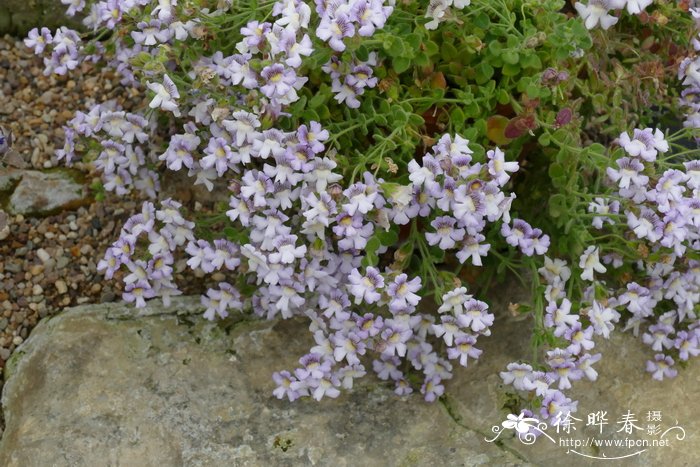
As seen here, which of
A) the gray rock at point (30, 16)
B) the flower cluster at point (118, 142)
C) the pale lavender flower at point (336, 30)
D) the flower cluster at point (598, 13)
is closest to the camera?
the pale lavender flower at point (336, 30)

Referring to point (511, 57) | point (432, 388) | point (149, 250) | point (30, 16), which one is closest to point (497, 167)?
point (511, 57)

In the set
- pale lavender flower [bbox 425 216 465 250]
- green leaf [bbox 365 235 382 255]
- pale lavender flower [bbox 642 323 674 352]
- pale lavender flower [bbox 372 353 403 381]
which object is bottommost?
pale lavender flower [bbox 372 353 403 381]

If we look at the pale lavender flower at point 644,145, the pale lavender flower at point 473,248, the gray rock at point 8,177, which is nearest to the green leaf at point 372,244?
the pale lavender flower at point 473,248

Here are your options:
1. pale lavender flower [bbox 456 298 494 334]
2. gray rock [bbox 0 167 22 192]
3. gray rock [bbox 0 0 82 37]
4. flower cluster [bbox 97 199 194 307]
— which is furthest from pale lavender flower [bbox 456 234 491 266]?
gray rock [bbox 0 0 82 37]

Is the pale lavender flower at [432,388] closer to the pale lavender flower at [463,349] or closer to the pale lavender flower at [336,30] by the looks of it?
the pale lavender flower at [463,349]

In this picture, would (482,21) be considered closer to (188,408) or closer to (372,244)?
(372,244)

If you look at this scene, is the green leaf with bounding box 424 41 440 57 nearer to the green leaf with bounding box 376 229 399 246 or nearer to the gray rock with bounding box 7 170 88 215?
the green leaf with bounding box 376 229 399 246
